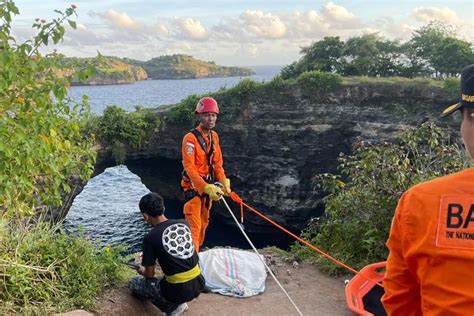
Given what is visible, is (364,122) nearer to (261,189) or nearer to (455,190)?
(261,189)

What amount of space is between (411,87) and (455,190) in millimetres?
21210

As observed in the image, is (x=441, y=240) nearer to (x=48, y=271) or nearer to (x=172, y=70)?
(x=48, y=271)

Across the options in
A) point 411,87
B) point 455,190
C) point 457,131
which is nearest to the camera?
point 455,190

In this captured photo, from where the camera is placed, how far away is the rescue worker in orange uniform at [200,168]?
711cm

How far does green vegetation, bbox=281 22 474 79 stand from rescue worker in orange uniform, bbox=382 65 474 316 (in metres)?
24.7

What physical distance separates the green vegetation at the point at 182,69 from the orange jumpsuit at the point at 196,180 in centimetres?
15461

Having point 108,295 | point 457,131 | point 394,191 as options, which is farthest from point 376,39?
point 108,295

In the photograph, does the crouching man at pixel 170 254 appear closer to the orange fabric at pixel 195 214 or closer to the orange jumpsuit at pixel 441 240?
the orange fabric at pixel 195 214

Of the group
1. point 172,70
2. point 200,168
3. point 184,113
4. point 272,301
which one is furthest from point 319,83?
point 172,70

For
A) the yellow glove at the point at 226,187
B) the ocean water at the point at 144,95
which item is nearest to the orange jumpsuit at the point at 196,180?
the yellow glove at the point at 226,187

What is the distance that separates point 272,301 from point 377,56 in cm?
2250

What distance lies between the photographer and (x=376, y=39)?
88.6 ft

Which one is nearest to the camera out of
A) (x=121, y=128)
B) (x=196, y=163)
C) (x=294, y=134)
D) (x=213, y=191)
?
(x=213, y=191)

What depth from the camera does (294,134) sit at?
910 inches
